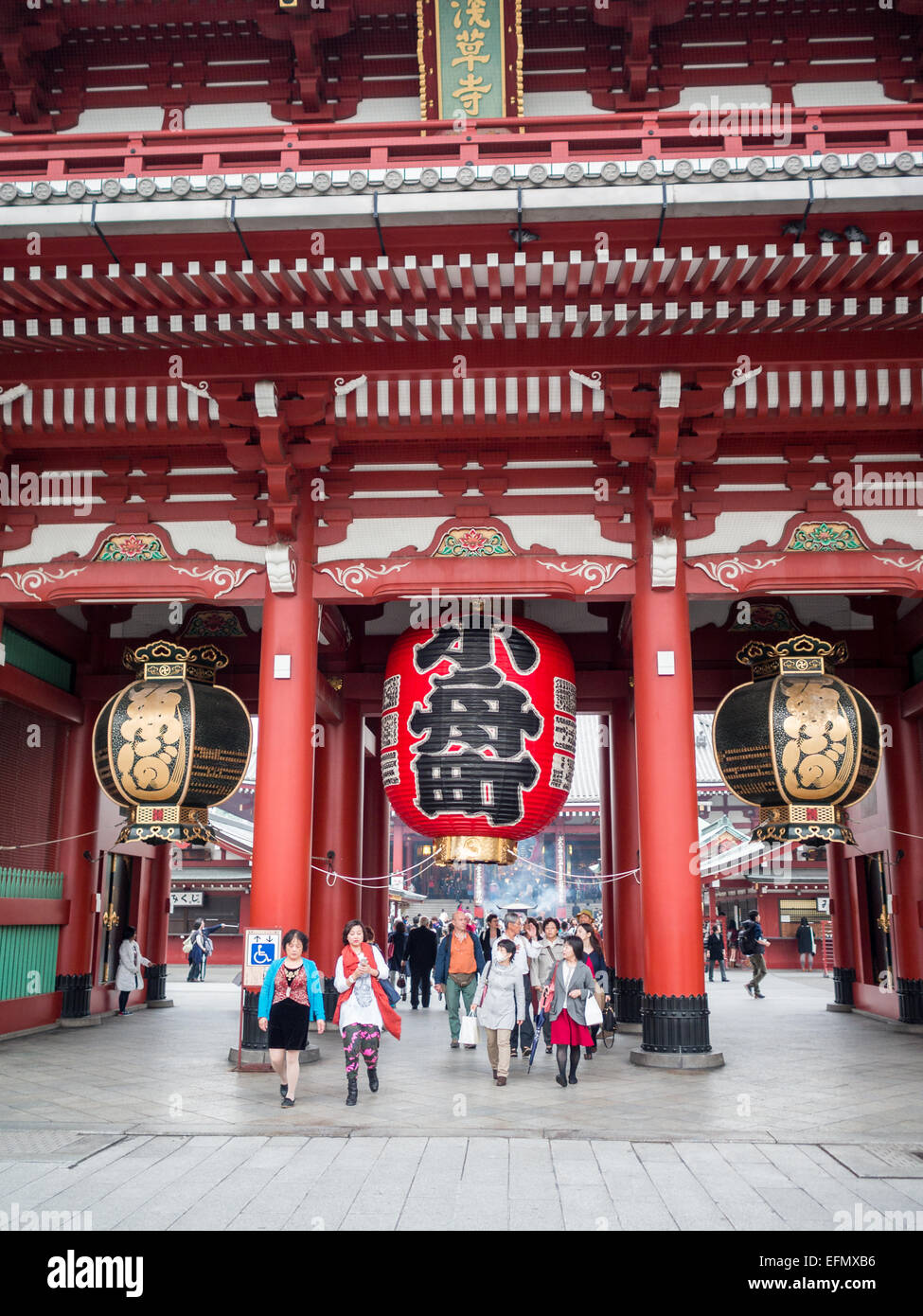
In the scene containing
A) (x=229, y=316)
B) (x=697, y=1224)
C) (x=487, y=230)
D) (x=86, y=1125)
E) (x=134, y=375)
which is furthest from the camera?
(x=134, y=375)

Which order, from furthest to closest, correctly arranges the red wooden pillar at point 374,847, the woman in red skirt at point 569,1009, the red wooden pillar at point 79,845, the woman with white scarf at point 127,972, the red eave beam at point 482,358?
1. the red wooden pillar at point 374,847
2. the woman with white scarf at point 127,972
3. the red wooden pillar at point 79,845
4. the red eave beam at point 482,358
5. the woman in red skirt at point 569,1009

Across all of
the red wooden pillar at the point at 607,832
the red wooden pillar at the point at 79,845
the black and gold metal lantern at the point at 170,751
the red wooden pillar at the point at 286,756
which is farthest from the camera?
the red wooden pillar at the point at 607,832

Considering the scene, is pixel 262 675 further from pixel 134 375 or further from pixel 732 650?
pixel 732 650

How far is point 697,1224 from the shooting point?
4707 millimetres

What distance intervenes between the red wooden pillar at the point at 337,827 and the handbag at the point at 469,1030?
11.0ft

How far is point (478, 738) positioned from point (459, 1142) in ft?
14.1

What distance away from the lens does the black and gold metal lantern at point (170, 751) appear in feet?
33.5

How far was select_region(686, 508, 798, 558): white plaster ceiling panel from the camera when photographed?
10.3 m

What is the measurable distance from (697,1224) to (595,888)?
52.2 meters

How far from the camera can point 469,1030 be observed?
10.7 metres

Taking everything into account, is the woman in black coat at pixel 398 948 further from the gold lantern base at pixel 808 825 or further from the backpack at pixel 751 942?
the gold lantern base at pixel 808 825

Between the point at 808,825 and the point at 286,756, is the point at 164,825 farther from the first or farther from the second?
the point at 808,825

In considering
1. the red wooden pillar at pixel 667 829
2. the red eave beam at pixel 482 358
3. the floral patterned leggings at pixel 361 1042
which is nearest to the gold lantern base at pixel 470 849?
the red wooden pillar at pixel 667 829

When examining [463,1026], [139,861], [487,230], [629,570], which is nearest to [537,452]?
[629,570]
